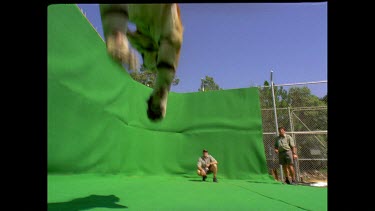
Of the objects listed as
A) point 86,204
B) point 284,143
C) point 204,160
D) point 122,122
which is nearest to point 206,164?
point 204,160

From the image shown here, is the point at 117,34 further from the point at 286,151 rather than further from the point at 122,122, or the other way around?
the point at 286,151

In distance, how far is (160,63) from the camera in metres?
3.35

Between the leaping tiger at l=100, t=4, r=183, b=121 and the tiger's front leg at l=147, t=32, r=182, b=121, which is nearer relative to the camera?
the leaping tiger at l=100, t=4, r=183, b=121

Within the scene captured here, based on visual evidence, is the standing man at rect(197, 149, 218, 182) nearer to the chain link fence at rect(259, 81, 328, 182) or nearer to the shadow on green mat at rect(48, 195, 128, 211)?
the chain link fence at rect(259, 81, 328, 182)

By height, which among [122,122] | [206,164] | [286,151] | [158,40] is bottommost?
[206,164]

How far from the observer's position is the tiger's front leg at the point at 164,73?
328 centimetres

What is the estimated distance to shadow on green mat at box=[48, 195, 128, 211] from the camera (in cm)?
355

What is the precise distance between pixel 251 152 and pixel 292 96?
1537 mm

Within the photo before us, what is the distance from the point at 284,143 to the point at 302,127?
33.7 inches

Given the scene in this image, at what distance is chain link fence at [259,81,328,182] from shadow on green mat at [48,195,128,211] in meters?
4.82

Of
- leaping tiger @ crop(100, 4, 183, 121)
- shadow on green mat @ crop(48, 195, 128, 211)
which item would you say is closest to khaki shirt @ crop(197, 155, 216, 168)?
shadow on green mat @ crop(48, 195, 128, 211)

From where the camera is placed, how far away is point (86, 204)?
12.5 ft
